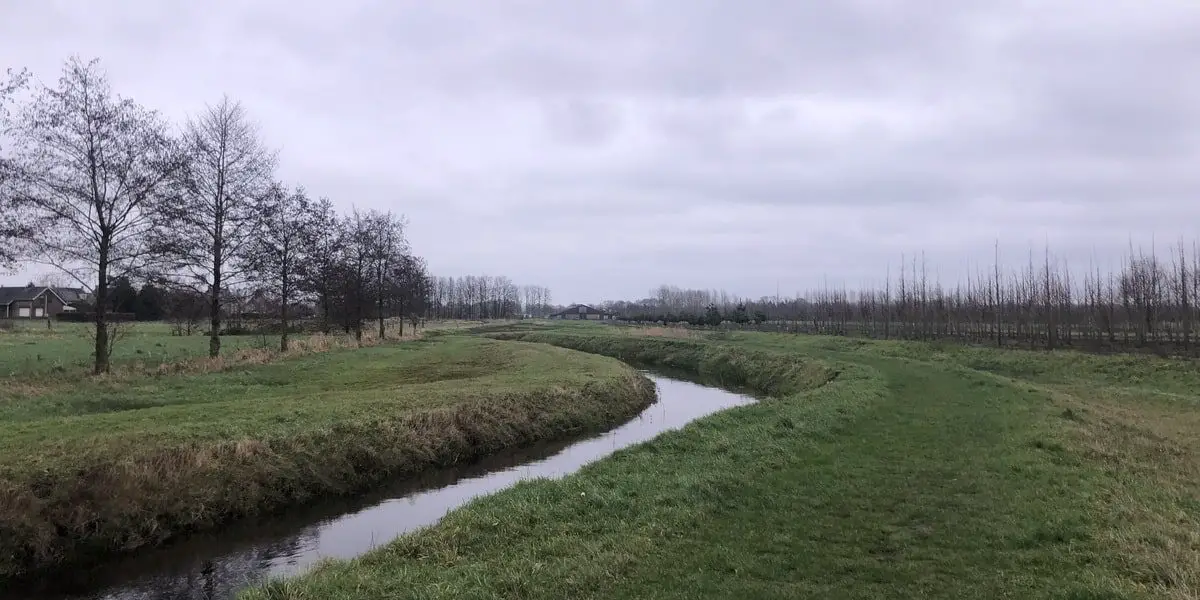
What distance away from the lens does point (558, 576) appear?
6121 mm

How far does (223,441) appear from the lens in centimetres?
1184

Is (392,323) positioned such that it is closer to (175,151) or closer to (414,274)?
(414,274)

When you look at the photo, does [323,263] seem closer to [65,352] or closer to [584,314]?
[65,352]

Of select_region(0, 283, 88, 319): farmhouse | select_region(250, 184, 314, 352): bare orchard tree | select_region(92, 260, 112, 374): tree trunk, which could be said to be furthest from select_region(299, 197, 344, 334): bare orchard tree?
select_region(0, 283, 88, 319): farmhouse

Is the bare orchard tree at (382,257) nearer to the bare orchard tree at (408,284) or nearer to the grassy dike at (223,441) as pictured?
the bare orchard tree at (408,284)

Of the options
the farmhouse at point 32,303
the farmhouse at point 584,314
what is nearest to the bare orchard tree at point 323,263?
the farmhouse at point 32,303

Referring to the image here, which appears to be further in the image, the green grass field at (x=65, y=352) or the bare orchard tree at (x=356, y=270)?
the bare orchard tree at (x=356, y=270)

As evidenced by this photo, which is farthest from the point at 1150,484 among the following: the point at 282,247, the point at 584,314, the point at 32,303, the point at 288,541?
the point at 584,314

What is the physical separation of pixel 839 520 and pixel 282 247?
3460 cm

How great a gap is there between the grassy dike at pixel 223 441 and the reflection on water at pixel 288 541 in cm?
45

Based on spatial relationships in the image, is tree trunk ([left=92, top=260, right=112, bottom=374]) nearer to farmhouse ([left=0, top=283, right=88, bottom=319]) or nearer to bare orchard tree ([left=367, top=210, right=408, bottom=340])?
bare orchard tree ([left=367, top=210, right=408, bottom=340])

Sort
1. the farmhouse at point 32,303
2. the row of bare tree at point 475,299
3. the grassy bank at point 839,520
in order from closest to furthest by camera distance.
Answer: the grassy bank at point 839,520, the farmhouse at point 32,303, the row of bare tree at point 475,299

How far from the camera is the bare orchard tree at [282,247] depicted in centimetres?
3108

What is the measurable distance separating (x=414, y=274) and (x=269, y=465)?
46.7m
